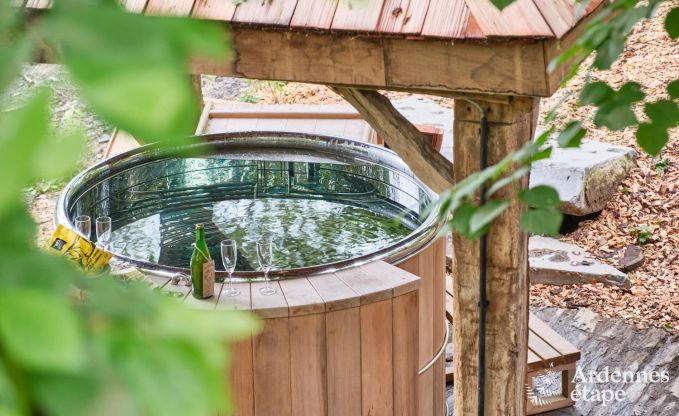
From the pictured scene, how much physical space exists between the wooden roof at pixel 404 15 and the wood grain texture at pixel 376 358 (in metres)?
1.18

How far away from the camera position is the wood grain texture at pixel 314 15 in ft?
8.21

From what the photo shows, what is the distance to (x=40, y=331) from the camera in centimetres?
24

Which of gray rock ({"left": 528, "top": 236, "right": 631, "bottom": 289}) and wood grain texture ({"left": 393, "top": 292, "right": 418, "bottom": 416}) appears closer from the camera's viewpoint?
wood grain texture ({"left": 393, "top": 292, "right": 418, "bottom": 416})

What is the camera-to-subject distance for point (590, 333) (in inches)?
200

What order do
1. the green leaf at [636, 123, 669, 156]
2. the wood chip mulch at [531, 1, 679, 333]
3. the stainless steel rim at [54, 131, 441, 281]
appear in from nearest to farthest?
1. the green leaf at [636, 123, 669, 156]
2. the stainless steel rim at [54, 131, 441, 281]
3. the wood chip mulch at [531, 1, 679, 333]

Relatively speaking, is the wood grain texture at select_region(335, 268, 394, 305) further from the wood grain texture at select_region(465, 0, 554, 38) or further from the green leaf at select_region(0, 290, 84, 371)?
the green leaf at select_region(0, 290, 84, 371)

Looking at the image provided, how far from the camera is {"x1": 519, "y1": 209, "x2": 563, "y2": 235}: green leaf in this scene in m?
1.00

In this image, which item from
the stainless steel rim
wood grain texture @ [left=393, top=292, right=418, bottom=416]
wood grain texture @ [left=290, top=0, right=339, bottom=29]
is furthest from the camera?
the stainless steel rim

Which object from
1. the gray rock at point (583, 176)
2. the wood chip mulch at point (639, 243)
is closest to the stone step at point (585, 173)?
the gray rock at point (583, 176)

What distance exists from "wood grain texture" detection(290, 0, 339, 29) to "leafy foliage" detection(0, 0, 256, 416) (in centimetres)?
226

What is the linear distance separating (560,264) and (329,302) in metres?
2.81

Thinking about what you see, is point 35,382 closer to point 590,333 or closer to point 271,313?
point 271,313

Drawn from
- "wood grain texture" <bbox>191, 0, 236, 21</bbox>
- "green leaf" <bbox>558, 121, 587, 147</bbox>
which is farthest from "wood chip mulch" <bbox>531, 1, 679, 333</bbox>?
"green leaf" <bbox>558, 121, 587, 147</bbox>

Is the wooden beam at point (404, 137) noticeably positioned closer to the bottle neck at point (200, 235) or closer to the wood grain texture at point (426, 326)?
the bottle neck at point (200, 235)
